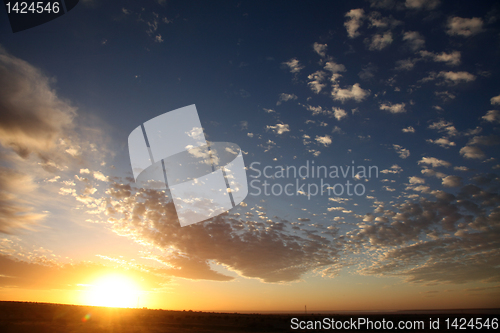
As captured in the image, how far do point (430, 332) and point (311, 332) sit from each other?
60.9ft

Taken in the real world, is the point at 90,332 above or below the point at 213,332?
above

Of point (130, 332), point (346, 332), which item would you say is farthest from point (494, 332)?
point (130, 332)

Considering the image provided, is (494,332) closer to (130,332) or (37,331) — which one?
(130,332)

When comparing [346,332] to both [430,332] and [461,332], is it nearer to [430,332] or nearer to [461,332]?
[430,332]

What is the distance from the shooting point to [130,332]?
95.9 ft

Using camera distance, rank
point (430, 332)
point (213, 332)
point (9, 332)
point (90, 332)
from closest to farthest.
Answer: point (9, 332)
point (90, 332)
point (213, 332)
point (430, 332)

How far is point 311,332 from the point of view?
37.1m

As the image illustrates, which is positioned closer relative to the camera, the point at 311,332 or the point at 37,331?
the point at 37,331

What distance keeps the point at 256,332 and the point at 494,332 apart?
37.8 metres

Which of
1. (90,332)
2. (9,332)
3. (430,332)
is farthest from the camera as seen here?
(430,332)

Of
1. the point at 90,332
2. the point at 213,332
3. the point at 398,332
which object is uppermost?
the point at 90,332

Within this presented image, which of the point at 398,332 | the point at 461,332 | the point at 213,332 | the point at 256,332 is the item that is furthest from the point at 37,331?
the point at 461,332

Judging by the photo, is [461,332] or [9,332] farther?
[461,332]

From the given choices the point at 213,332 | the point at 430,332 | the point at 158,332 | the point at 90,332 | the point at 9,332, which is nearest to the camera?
the point at 9,332
